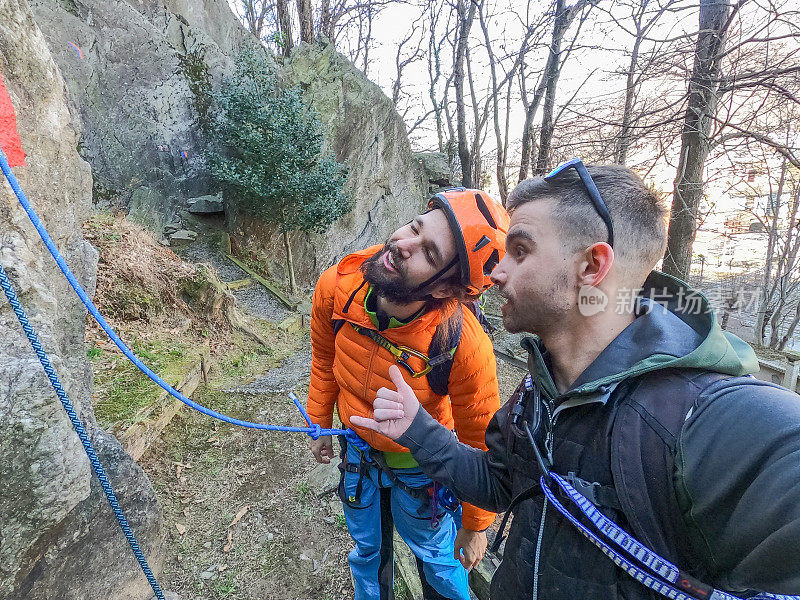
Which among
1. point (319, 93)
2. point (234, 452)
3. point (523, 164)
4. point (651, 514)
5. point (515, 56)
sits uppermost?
point (515, 56)

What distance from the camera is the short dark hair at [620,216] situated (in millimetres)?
1110

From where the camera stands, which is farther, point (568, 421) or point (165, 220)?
point (165, 220)

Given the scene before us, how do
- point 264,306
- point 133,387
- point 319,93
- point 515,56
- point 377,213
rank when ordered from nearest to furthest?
point 133,387, point 264,306, point 515,56, point 319,93, point 377,213

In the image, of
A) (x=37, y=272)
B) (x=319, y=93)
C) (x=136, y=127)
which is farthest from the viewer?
(x=319, y=93)

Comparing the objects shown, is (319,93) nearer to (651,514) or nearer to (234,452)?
(234,452)

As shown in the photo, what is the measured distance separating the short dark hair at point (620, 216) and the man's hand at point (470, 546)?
1418 mm

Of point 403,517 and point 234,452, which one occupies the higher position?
point 403,517

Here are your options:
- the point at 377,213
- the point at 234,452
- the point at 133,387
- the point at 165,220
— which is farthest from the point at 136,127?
the point at 234,452

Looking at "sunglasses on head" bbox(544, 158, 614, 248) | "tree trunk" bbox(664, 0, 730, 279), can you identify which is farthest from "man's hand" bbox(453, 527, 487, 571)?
"tree trunk" bbox(664, 0, 730, 279)

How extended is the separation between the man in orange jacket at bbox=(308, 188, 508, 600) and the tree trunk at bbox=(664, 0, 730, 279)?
4.00m

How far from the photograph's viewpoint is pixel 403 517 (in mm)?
2088

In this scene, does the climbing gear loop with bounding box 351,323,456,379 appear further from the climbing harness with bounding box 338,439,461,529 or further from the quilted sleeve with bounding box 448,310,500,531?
the climbing harness with bounding box 338,439,461,529

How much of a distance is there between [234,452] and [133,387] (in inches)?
46.1

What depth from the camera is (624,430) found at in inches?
36.6
